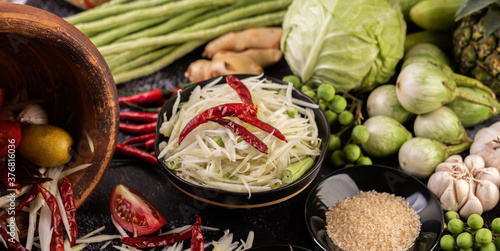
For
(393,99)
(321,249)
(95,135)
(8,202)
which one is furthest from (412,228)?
(8,202)

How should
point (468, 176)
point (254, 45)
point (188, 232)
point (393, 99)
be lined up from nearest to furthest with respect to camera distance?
point (188, 232), point (468, 176), point (393, 99), point (254, 45)

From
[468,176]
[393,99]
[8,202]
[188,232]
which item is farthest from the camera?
[393,99]

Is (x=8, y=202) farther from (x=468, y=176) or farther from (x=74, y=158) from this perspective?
(x=468, y=176)

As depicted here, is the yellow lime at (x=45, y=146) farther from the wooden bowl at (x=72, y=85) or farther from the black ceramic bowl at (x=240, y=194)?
the black ceramic bowl at (x=240, y=194)

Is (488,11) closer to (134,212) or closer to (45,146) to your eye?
(134,212)

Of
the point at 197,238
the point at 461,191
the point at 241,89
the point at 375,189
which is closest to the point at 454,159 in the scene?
the point at 461,191

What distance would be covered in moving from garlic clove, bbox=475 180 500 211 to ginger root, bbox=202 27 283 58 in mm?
1505

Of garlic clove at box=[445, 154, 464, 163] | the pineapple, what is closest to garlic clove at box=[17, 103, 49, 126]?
garlic clove at box=[445, 154, 464, 163]

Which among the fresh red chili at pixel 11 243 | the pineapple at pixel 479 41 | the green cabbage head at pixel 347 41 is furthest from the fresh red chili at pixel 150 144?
the pineapple at pixel 479 41

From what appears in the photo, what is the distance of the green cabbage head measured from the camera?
7.44ft

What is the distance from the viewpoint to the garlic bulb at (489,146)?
1951 mm

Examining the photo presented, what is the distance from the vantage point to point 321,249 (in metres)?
1.71

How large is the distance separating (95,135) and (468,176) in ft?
5.24

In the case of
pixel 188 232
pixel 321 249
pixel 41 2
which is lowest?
pixel 321 249
